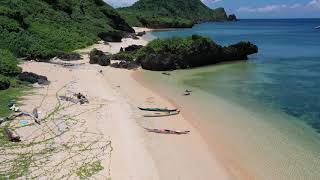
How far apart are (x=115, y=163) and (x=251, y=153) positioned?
20.6 feet

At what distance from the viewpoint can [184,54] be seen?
47.2 metres

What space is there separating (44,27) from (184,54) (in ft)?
72.8

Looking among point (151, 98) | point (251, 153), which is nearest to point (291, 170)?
point (251, 153)

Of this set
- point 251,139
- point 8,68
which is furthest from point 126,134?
point 8,68

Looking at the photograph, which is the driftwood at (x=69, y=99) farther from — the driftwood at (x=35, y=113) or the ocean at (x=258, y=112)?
the ocean at (x=258, y=112)

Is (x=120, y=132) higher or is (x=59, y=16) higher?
(x=59, y=16)

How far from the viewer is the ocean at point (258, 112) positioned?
63.6 ft

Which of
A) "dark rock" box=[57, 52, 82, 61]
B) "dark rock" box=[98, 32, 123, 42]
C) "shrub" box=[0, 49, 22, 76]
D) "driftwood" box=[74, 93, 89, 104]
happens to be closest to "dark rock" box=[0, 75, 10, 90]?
"shrub" box=[0, 49, 22, 76]

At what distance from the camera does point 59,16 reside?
2849 inches

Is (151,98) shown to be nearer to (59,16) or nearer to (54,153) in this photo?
(54,153)

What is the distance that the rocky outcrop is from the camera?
4456 cm

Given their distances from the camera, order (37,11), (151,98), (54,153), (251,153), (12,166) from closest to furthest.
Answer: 1. (12,166)
2. (54,153)
3. (251,153)
4. (151,98)
5. (37,11)

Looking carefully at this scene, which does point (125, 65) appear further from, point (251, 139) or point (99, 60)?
point (251, 139)

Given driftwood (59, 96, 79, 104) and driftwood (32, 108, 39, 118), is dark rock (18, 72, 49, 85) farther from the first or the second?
driftwood (32, 108, 39, 118)
